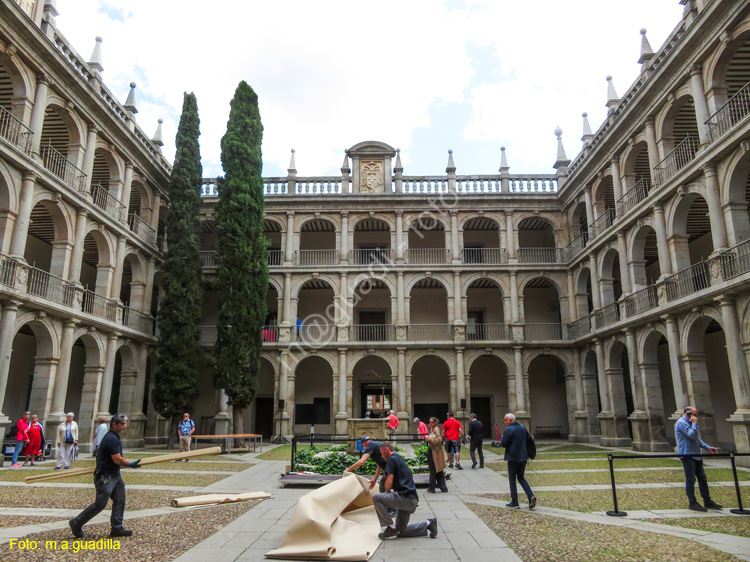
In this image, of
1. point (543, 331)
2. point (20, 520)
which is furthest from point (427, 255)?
point (20, 520)

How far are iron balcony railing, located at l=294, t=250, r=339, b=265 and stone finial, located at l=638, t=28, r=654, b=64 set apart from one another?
16.1m

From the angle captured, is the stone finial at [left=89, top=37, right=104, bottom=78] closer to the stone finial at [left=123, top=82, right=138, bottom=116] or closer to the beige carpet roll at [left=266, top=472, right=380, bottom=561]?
the stone finial at [left=123, top=82, right=138, bottom=116]

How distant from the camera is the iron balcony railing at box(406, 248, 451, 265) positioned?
89.0 feet

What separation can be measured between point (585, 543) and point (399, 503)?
2.39 meters

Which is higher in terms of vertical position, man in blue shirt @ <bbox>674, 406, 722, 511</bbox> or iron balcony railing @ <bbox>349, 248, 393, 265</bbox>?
iron balcony railing @ <bbox>349, 248, 393, 265</bbox>

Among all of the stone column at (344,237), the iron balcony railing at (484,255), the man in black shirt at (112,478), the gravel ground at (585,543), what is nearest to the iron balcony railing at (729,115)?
the gravel ground at (585,543)

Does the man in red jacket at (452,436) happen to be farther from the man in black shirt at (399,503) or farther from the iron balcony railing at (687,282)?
the iron balcony railing at (687,282)

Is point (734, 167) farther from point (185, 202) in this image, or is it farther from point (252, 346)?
point (185, 202)

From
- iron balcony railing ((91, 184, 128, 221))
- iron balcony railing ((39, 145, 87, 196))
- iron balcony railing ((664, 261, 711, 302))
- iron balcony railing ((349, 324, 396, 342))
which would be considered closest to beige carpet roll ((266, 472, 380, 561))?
iron balcony railing ((664, 261, 711, 302))

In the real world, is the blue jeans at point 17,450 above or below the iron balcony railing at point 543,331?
below

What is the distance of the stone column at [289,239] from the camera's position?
2691cm

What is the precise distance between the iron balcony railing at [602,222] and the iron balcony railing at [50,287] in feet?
70.9

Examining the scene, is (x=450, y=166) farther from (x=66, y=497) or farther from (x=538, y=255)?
(x=66, y=497)

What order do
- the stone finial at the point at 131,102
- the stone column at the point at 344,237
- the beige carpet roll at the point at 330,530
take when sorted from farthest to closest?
the stone column at the point at 344,237, the stone finial at the point at 131,102, the beige carpet roll at the point at 330,530
